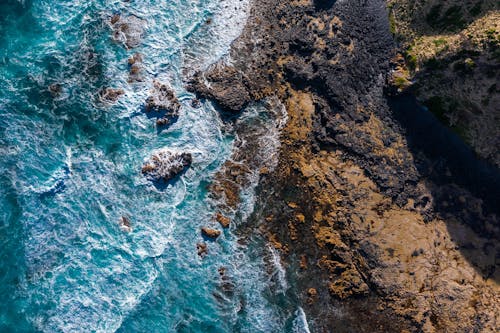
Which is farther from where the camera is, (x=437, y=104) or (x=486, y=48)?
(x=437, y=104)

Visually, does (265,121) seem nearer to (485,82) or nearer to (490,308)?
(485,82)

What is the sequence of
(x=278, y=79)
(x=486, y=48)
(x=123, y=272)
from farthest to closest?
(x=278, y=79) → (x=123, y=272) → (x=486, y=48)

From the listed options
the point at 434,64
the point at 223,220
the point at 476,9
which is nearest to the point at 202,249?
the point at 223,220

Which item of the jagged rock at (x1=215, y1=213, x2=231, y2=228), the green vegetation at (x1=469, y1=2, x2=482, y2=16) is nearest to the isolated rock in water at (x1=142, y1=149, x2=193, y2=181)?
the jagged rock at (x1=215, y1=213, x2=231, y2=228)

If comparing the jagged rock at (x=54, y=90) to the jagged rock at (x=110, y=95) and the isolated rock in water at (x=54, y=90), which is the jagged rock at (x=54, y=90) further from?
the jagged rock at (x=110, y=95)

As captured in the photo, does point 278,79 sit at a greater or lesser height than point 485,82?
lesser

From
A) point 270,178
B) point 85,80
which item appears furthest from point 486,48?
point 85,80

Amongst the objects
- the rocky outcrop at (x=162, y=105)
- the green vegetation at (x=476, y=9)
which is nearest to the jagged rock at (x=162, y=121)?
the rocky outcrop at (x=162, y=105)
